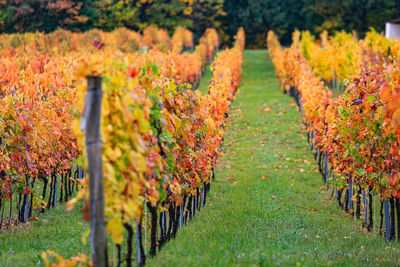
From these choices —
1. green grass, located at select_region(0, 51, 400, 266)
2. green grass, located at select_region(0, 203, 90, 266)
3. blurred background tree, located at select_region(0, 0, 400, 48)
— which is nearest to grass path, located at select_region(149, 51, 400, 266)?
green grass, located at select_region(0, 51, 400, 266)

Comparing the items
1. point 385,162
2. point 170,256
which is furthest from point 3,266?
point 385,162

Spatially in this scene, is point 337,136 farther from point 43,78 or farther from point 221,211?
point 43,78

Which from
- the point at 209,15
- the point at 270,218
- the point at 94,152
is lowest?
the point at 270,218

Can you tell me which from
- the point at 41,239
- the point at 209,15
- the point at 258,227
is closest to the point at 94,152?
the point at 41,239

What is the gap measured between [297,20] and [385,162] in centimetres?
5078

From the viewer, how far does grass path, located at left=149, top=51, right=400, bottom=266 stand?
529 cm

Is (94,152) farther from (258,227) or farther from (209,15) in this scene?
(209,15)

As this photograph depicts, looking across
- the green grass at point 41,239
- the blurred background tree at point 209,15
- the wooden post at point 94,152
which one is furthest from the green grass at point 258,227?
the blurred background tree at point 209,15

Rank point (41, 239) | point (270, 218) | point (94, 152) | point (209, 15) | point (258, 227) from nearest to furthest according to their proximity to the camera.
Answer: point (94, 152), point (41, 239), point (258, 227), point (270, 218), point (209, 15)

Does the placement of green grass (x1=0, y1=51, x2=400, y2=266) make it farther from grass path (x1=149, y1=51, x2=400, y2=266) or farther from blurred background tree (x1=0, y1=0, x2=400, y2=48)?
blurred background tree (x1=0, y1=0, x2=400, y2=48)

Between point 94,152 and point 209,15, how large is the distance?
172ft

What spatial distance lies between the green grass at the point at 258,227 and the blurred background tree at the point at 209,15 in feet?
118

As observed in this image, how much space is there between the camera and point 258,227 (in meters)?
7.08

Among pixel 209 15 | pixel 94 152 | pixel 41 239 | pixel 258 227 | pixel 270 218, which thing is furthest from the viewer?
pixel 209 15
